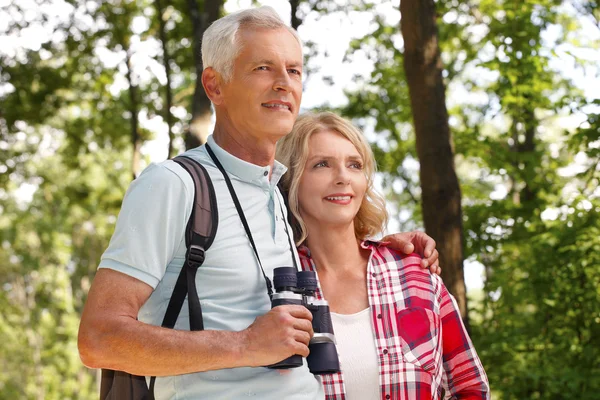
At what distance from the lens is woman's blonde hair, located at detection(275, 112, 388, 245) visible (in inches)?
140

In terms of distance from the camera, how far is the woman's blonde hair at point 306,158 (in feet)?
11.7

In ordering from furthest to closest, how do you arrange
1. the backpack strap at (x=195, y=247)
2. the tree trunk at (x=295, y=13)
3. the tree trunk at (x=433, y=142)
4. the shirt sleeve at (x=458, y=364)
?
the tree trunk at (x=295, y=13) < the tree trunk at (x=433, y=142) < the shirt sleeve at (x=458, y=364) < the backpack strap at (x=195, y=247)

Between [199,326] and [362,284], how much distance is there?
136cm

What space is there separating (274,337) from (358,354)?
1086mm

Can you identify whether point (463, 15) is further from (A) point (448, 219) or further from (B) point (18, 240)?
(B) point (18, 240)

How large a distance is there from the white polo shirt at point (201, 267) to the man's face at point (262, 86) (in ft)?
1.07

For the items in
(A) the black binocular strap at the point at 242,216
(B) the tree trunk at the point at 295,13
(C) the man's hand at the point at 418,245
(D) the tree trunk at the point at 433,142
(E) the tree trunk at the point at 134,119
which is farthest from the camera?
(E) the tree trunk at the point at 134,119

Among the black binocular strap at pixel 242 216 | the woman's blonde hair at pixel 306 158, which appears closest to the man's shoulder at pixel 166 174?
the black binocular strap at pixel 242 216

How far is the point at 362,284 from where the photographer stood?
3.55m

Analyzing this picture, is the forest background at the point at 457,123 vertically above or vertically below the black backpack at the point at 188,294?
above

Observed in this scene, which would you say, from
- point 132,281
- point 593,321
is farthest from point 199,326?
point 593,321

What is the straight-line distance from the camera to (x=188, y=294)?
2355mm

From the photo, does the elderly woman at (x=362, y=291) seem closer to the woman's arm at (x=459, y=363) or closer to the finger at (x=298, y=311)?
the woman's arm at (x=459, y=363)

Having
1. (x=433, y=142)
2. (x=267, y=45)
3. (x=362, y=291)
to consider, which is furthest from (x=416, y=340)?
(x=433, y=142)
